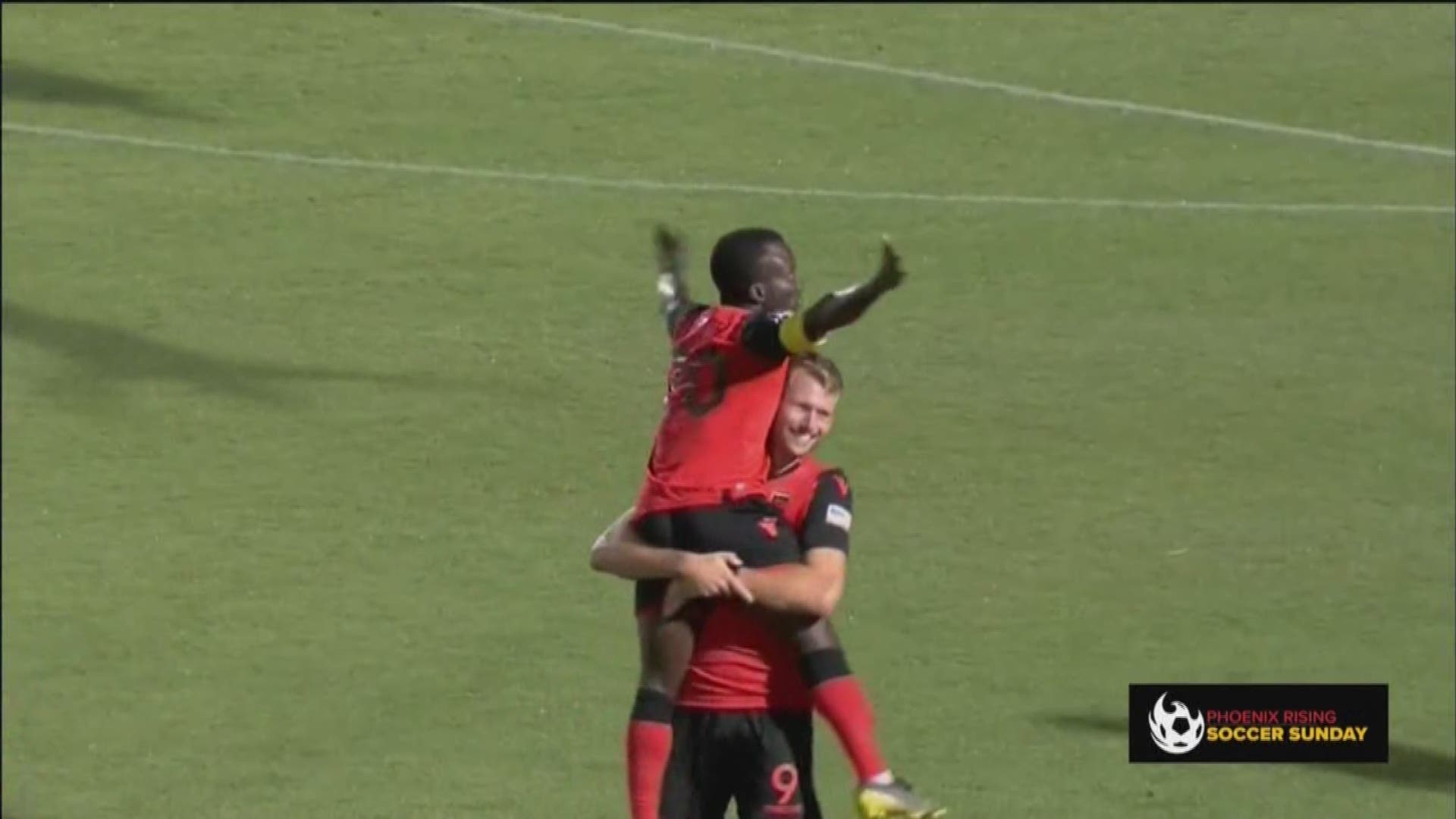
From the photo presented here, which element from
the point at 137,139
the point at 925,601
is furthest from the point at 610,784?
the point at 137,139

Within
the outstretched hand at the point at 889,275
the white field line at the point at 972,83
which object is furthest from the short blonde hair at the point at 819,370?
the white field line at the point at 972,83

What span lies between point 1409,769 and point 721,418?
12.6 feet

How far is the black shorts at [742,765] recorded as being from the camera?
7164 millimetres

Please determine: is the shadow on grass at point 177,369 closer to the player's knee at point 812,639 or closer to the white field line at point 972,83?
the white field line at point 972,83

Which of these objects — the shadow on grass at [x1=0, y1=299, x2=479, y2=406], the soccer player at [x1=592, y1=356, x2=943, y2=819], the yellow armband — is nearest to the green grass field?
the shadow on grass at [x1=0, y1=299, x2=479, y2=406]

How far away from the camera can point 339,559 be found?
481 inches

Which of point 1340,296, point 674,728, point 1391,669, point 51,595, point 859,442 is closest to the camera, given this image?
point 674,728

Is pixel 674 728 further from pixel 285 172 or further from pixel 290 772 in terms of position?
pixel 285 172

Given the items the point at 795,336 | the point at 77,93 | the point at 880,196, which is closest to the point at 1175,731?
the point at 795,336

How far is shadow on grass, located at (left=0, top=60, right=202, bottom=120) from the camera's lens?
669 inches

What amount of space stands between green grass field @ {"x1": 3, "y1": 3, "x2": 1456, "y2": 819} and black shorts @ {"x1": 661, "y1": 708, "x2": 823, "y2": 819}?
2.29 meters

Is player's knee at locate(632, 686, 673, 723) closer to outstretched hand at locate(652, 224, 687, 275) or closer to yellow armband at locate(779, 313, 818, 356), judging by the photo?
yellow armband at locate(779, 313, 818, 356)

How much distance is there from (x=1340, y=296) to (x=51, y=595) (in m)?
6.36

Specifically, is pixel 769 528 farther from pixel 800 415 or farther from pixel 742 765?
pixel 742 765
